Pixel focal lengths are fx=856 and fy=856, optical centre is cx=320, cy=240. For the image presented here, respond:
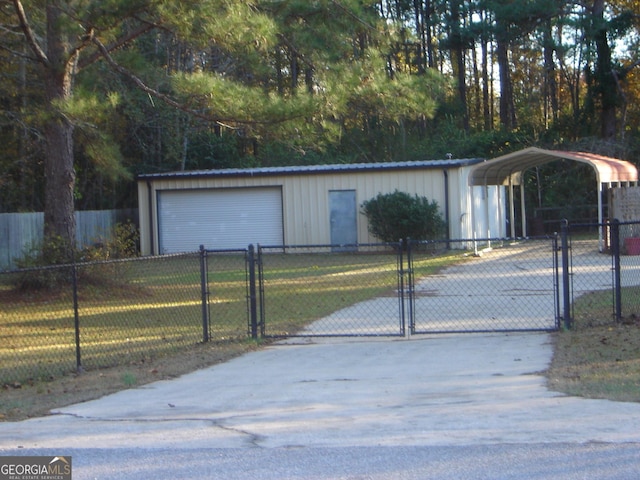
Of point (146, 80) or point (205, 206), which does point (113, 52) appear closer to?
point (146, 80)

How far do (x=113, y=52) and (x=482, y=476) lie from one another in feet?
48.8

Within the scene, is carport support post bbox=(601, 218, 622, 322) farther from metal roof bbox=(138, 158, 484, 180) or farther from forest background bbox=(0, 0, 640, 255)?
metal roof bbox=(138, 158, 484, 180)

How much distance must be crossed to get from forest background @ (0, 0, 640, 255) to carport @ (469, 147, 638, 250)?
395cm

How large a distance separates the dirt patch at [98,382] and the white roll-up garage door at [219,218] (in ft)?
61.1

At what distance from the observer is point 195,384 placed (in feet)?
32.3

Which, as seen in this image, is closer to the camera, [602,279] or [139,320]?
[139,320]

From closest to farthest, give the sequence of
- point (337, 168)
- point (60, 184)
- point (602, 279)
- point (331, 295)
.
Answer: point (331, 295) < point (602, 279) < point (60, 184) < point (337, 168)

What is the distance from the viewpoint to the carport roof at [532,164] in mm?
25297

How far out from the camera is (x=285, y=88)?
2164cm

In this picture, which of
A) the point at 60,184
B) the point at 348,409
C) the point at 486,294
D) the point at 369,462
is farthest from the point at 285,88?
the point at 369,462

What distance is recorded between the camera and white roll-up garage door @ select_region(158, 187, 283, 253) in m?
31.0

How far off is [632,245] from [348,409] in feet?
58.2

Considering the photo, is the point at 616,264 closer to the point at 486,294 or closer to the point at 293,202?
the point at 486,294

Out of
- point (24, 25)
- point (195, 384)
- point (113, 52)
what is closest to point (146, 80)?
point (113, 52)
